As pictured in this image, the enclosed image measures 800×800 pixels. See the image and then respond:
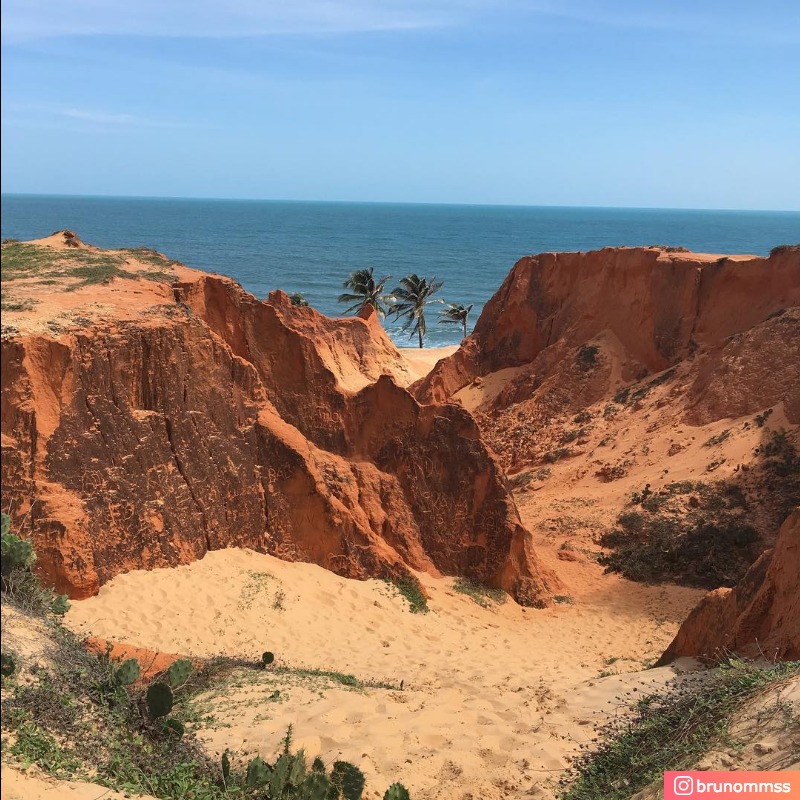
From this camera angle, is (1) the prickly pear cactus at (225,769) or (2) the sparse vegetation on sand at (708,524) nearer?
(1) the prickly pear cactus at (225,769)

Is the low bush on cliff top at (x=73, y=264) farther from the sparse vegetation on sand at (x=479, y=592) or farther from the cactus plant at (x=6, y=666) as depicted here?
the sparse vegetation on sand at (x=479, y=592)

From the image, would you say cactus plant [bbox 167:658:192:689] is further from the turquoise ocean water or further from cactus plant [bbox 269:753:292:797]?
the turquoise ocean water

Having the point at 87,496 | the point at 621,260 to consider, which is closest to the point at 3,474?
the point at 87,496

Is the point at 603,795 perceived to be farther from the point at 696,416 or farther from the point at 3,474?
the point at 696,416

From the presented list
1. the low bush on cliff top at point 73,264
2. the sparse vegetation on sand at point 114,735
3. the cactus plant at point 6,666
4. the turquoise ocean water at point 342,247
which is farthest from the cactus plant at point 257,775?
the turquoise ocean water at point 342,247

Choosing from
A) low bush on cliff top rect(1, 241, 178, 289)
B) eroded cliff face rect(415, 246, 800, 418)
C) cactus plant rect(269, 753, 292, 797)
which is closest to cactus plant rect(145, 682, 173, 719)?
cactus plant rect(269, 753, 292, 797)

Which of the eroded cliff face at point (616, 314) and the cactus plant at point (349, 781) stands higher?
the eroded cliff face at point (616, 314)
